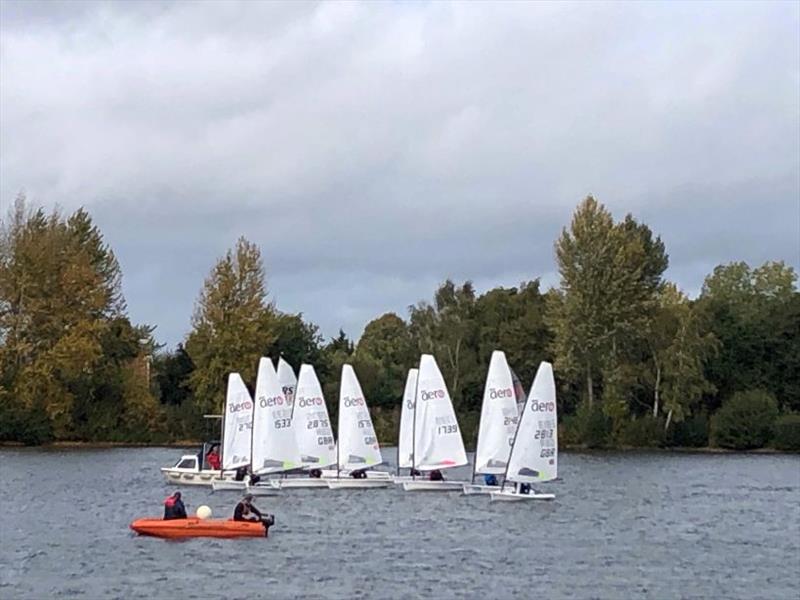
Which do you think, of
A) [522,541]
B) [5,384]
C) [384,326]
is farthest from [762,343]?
[522,541]

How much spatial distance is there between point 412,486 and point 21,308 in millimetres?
50955

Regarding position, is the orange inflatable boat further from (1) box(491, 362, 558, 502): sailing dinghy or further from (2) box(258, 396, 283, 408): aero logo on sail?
(2) box(258, 396, 283, 408): aero logo on sail

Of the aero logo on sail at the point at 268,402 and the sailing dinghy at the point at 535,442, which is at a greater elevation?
the aero logo on sail at the point at 268,402

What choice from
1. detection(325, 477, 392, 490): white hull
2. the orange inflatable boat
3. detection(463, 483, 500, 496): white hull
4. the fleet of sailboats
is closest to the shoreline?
the fleet of sailboats

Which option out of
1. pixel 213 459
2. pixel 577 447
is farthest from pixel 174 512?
pixel 577 447

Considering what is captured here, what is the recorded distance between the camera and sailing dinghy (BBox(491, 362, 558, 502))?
197ft

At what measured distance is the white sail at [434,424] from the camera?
219ft

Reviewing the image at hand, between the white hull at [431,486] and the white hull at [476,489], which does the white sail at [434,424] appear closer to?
the white hull at [431,486]

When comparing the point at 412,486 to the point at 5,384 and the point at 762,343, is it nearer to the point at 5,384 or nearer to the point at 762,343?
the point at 5,384

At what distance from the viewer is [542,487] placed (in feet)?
233

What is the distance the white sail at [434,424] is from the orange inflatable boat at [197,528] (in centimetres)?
1941

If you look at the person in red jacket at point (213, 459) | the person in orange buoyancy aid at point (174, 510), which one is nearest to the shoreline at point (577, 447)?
the person in red jacket at point (213, 459)

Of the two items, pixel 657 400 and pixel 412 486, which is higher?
pixel 657 400

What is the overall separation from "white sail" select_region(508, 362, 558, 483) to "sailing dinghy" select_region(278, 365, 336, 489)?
12.7 metres
